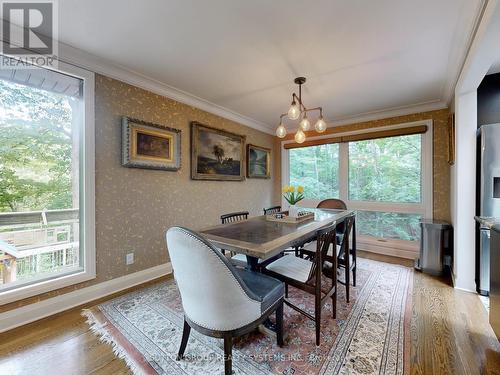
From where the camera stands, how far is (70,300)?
205 centimetres

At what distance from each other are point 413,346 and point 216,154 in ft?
10.2

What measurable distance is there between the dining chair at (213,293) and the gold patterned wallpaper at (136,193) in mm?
1463

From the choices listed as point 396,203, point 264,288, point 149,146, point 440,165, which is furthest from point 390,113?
point 149,146

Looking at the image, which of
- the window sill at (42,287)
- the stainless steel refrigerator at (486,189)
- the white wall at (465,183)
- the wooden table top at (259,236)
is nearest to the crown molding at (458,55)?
the white wall at (465,183)

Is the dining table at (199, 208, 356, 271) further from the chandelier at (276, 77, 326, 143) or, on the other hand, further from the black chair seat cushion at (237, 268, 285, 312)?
the chandelier at (276, 77, 326, 143)

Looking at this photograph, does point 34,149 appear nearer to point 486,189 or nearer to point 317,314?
point 317,314

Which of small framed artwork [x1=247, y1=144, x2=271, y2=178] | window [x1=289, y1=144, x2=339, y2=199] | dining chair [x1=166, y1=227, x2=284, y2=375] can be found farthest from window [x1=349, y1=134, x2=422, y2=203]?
dining chair [x1=166, y1=227, x2=284, y2=375]

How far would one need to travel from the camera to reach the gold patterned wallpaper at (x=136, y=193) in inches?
89.0

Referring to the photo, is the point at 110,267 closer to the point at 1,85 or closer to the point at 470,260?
the point at 1,85

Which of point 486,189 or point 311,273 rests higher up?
point 486,189

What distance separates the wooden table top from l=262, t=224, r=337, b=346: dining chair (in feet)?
0.54

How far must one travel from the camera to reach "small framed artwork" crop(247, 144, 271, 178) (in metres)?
4.21

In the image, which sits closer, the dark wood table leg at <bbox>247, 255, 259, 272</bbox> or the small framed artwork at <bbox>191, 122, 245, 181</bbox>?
the dark wood table leg at <bbox>247, 255, 259, 272</bbox>

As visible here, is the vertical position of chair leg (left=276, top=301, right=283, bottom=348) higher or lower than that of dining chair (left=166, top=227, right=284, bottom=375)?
lower
